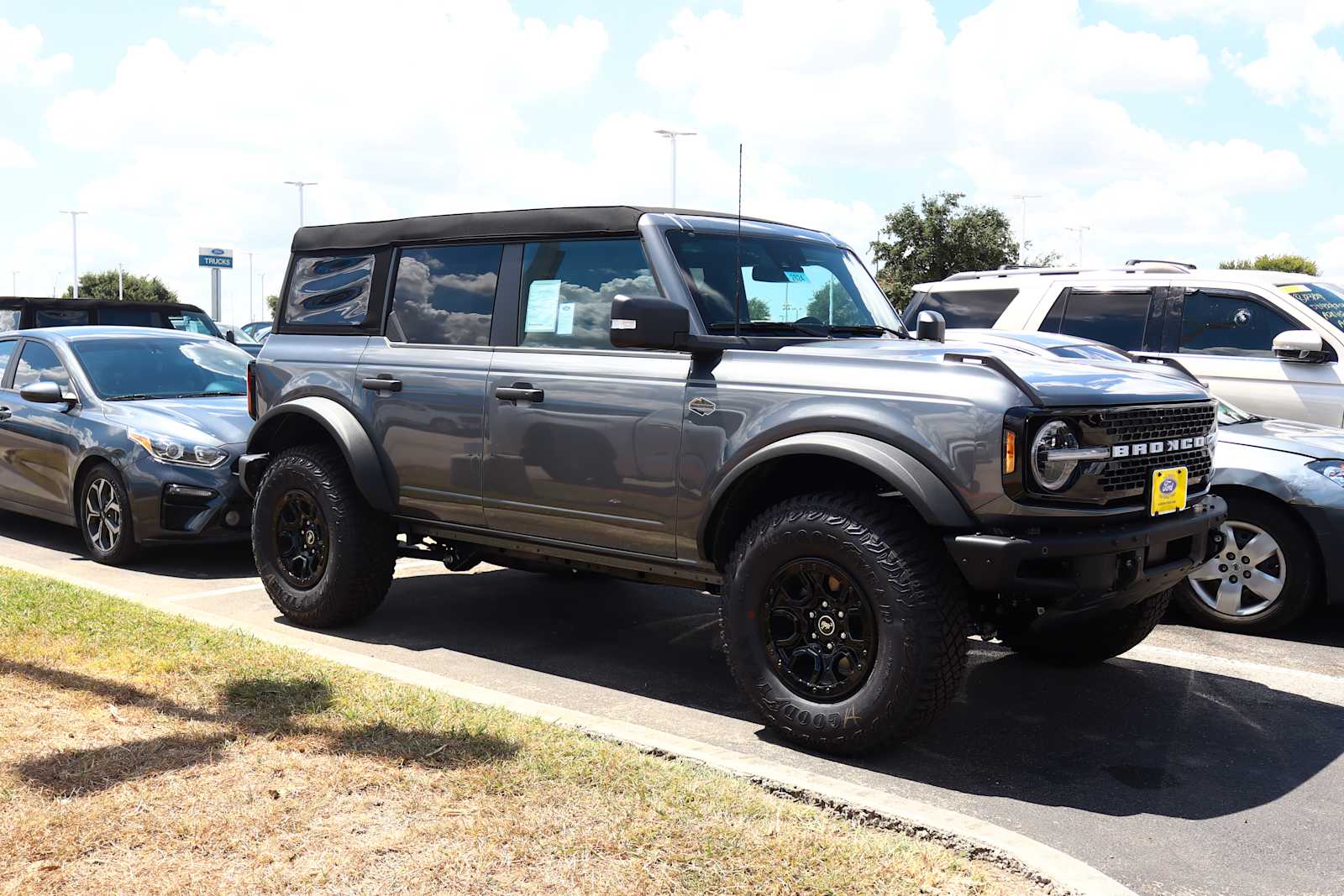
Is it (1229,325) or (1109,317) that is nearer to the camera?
(1229,325)

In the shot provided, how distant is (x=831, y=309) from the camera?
5.63 metres

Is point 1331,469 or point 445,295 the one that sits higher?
point 445,295

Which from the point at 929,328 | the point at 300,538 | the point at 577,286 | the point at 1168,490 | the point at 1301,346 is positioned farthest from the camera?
the point at 1301,346

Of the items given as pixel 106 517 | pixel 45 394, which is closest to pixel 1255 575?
pixel 106 517

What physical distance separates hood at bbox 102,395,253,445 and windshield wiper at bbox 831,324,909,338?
14.5ft

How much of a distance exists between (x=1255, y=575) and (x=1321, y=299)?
3.08m

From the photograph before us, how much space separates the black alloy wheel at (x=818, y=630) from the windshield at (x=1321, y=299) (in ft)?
18.4

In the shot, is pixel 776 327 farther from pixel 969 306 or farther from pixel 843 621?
pixel 969 306

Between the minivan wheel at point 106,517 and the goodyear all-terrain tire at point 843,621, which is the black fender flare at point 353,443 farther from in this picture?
the minivan wheel at point 106,517

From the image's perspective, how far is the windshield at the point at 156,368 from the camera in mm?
9008

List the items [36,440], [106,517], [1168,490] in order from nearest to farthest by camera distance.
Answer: [1168,490] → [106,517] → [36,440]

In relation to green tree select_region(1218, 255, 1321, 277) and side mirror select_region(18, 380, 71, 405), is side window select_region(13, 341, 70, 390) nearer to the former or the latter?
Answer: side mirror select_region(18, 380, 71, 405)

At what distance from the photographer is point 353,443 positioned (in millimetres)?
6121

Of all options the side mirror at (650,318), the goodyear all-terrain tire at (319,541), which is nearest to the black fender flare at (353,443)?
the goodyear all-terrain tire at (319,541)
